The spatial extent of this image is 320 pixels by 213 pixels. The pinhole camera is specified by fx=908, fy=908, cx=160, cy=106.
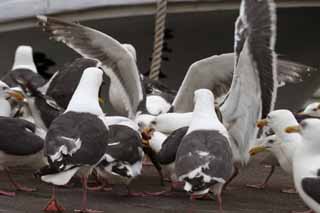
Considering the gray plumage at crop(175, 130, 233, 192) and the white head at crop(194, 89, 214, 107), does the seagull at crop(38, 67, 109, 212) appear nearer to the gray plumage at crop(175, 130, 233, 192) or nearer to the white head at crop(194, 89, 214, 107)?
the gray plumage at crop(175, 130, 233, 192)

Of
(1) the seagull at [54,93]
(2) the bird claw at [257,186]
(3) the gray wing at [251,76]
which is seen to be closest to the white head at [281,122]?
(3) the gray wing at [251,76]

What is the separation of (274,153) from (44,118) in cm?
179

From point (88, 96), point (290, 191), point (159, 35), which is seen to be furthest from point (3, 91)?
point (159, 35)

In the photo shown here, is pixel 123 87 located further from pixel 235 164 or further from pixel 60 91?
pixel 235 164

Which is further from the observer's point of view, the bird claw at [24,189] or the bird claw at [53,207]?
the bird claw at [24,189]

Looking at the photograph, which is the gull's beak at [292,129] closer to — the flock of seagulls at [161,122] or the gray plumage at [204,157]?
the flock of seagulls at [161,122]

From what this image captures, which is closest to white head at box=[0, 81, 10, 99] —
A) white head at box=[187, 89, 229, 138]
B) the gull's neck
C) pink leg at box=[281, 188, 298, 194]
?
the gull's neck

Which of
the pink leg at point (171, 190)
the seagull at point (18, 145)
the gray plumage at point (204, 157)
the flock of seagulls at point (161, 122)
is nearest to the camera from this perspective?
the gray plumage at point (204, 157)

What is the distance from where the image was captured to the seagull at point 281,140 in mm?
6246

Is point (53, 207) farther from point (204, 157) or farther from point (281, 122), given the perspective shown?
point (281, 122)

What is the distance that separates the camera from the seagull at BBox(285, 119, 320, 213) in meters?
4.93

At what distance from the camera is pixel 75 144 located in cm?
516

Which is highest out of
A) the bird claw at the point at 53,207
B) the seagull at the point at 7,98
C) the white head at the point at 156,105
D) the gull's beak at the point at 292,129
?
the gull's beak at the point at 292,129

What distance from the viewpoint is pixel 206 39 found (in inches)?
400
